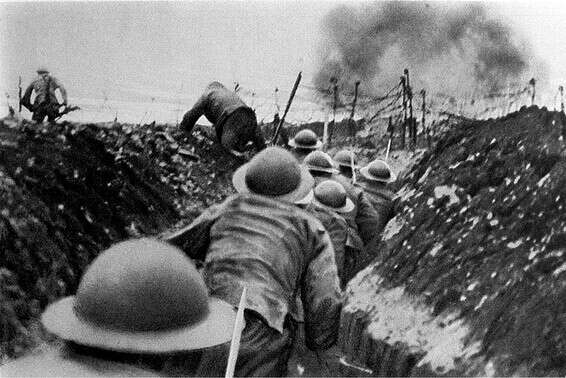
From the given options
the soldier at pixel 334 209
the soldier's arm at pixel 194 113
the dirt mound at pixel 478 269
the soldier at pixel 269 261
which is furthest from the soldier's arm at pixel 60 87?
the dirt mound at pixel 478 269

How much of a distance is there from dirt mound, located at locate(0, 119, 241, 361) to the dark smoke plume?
2.30 ft

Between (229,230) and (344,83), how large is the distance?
0.96 meters

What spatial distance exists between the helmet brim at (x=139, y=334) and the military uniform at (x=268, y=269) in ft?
3.81

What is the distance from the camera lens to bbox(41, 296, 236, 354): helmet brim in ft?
5.37

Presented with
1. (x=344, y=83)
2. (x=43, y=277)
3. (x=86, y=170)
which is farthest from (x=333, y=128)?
(x=43, y=277)

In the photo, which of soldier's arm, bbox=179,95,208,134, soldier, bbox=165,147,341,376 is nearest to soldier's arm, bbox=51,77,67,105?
soldier's arm, bbox=179,95,208,134

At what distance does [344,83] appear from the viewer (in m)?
3.62

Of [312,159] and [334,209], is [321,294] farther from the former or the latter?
[334,209]

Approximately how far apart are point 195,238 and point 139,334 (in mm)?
1435

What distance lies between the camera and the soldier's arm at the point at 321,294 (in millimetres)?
3076

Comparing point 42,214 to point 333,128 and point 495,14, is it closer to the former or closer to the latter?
point 333,128

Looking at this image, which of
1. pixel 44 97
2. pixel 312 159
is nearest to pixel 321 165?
pixel 312 159

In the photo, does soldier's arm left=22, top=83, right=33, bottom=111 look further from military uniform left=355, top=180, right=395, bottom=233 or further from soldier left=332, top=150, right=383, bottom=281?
military uniform left=355, top=180, right=395, bottom=233

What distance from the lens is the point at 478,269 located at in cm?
332
